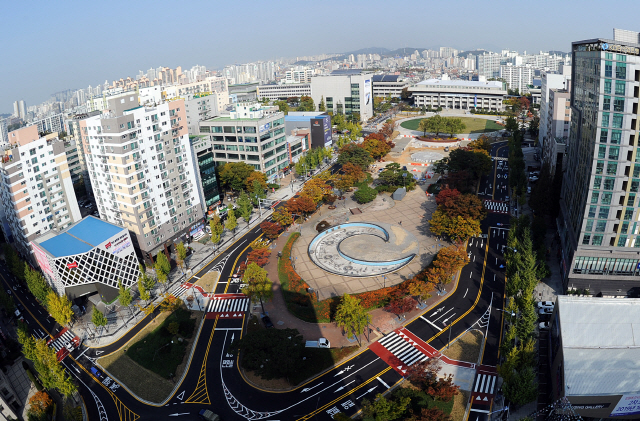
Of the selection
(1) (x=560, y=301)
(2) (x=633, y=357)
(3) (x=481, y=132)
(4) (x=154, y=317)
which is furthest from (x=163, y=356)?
(3) (x=481, y=132)

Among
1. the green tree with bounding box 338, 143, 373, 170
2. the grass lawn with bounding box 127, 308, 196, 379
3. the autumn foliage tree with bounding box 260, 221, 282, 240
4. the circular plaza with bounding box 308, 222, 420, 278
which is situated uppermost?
the green tree with bounding box 338, 143, 373, 170

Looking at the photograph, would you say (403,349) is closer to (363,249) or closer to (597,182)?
(363,249)

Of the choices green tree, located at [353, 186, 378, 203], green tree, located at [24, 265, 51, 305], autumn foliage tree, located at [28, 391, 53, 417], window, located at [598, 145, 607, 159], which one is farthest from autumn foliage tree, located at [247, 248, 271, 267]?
window, located at [598, 145, 607, 159]

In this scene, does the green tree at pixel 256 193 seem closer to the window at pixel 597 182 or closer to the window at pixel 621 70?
the window at pixel 597 182

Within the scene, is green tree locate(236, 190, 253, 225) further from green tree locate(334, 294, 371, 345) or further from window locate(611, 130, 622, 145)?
window locate(611, 130, 622, 145)

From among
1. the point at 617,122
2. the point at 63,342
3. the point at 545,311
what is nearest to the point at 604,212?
the point at 617,122

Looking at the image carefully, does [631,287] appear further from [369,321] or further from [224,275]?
[224,275]

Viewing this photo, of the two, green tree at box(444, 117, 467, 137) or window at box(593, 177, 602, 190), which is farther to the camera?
green tree at box(444, 117, 467, 137)
